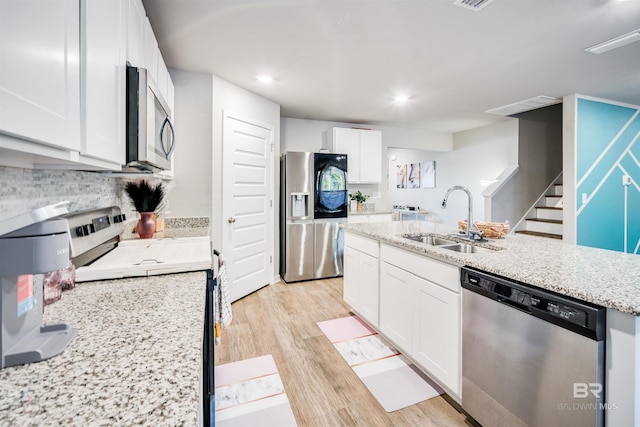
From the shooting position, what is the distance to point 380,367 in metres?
2.09

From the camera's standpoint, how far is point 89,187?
166 centimetres

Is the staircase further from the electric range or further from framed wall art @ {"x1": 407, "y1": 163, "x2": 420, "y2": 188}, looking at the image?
the electric range

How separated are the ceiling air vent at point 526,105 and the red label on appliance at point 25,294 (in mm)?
4716

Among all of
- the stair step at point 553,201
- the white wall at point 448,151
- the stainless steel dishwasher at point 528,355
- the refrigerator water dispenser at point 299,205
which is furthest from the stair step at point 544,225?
the stainless steel dishwasher at point 528,355

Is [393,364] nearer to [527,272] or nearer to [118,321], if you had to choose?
[527,272]

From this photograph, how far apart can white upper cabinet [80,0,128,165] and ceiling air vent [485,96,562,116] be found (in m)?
4.31

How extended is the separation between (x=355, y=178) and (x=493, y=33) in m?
2.78

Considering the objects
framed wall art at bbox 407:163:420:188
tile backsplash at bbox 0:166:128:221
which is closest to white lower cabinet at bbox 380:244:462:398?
tile backsplash at bbox 0:166:128:221

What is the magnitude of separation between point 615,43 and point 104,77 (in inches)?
135

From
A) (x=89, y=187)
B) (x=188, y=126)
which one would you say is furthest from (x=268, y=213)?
(x=89, y=187)

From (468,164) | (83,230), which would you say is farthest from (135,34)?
(468,164)

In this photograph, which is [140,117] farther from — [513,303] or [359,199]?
[359,199]

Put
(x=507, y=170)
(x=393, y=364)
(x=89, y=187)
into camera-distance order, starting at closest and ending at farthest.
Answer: (x=89, y=187) → (x=393, y=364) → (x=507, y=170)

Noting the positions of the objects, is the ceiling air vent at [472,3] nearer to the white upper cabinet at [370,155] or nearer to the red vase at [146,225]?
the red vase at [146,225]
